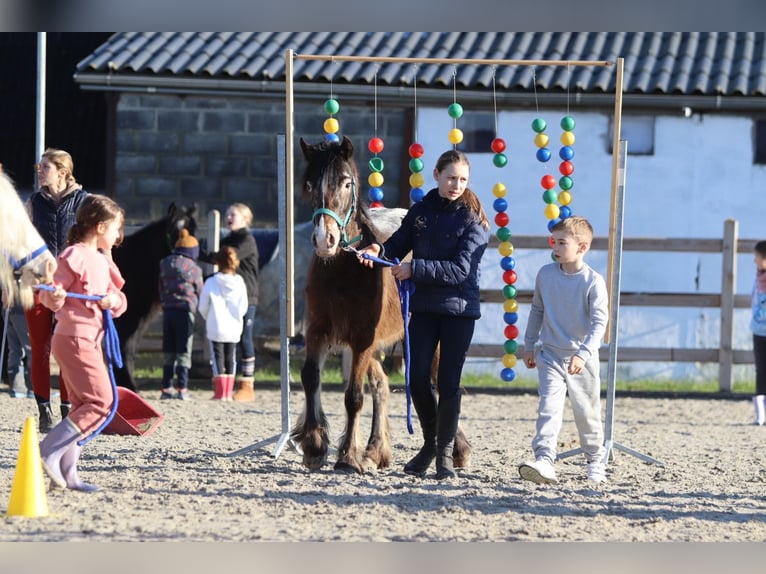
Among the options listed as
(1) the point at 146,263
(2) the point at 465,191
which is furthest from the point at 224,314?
(2) the point at 465,191

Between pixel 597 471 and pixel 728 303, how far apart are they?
617 centimetres

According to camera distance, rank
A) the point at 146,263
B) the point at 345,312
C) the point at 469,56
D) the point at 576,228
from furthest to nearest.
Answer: the point at 469,56
the point at 146,263
the point at 345,312
the point at 576,228

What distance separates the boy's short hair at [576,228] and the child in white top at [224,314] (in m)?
4.92

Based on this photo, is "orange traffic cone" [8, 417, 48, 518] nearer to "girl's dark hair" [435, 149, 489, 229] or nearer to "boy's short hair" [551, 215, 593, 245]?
"girl's dark hair" [435, 149, 489, 229]

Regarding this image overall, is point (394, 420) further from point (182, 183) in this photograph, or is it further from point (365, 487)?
point (182, 183)

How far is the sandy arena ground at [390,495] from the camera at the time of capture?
16.8 ft

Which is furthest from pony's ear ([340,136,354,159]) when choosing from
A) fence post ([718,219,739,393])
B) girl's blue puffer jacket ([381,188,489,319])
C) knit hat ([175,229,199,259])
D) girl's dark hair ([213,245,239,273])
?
fence post ([718,219,739,393])

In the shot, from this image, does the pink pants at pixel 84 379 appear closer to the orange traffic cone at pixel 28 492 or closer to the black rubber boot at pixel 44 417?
the orange traffic cone at pixel 28 492

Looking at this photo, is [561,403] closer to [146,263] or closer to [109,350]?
[109,350]

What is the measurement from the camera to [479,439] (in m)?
8.55

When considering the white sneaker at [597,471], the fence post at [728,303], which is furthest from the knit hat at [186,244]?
the fence post at [728,303]

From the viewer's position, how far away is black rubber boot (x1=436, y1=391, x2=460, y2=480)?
6.64m

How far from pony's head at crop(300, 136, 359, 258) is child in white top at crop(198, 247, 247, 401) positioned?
431 centimetres

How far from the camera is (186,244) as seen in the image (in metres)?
11.1
